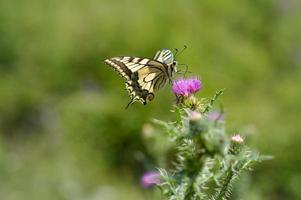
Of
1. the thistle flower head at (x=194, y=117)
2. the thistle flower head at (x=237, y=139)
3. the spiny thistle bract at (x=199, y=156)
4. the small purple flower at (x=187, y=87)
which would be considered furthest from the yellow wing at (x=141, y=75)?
the thistle flower head at (x=194, y=117)

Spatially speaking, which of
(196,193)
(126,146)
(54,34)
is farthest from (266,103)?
(196,193)

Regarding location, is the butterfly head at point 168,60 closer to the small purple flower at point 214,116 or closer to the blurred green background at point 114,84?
the small purple flower at point 214,116

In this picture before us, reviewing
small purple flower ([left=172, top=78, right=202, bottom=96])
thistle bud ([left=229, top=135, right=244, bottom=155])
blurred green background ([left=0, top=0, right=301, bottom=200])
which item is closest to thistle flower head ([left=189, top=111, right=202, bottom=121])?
thistle bud ([left=229, top=135, right=244, bottom=155])

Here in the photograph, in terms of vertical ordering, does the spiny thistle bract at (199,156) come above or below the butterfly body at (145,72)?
below

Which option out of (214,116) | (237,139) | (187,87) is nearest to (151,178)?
(187,87)

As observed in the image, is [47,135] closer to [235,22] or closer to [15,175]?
[15,175]

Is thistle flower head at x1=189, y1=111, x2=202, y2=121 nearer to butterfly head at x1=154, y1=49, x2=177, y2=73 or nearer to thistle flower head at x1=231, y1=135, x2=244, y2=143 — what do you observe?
thistle flower head at x1=231, y1=135, x2=244, y2=143

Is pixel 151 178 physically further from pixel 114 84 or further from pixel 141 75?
pixel 114 84
